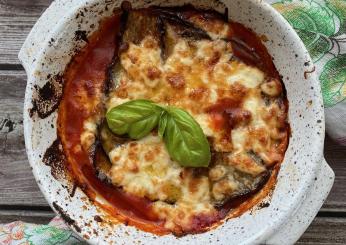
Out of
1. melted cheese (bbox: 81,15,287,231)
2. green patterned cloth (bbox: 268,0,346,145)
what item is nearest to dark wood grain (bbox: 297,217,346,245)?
green patterned cloth (bbox: 268,0,346,145)

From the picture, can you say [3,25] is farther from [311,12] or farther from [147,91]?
[311,12]

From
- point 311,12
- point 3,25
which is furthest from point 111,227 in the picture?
point 311,12

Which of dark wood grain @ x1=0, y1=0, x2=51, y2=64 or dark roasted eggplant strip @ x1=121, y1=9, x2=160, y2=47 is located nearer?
dark roasted eggplant strip @ x1=121, y1=9, x2=160, y2=47

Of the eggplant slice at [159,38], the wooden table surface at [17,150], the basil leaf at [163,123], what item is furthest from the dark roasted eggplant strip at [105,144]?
the wooden table surface at [17,150]

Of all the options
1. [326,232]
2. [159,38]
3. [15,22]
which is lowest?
[326,232]

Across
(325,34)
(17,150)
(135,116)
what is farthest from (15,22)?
(325,34)

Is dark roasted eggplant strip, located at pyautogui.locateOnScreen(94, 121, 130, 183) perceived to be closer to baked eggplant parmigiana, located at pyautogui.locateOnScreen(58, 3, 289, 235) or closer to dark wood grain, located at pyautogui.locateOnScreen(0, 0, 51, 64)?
baked eggplant parmigiana, located at pyautogui.locateOnScreen(58, 3, 289, 235)

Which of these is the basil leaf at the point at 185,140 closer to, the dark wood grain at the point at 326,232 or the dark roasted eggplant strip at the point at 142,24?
the dark roasted eggplant strip at the point at 142,24

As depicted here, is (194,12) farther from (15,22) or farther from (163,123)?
(15,22)
